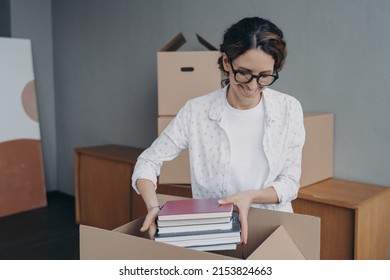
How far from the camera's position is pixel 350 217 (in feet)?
6.66

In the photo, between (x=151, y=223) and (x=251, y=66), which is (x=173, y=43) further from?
(x=151, y=223)

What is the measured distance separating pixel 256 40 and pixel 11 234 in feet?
9.46

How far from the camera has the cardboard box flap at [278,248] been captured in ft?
2.67

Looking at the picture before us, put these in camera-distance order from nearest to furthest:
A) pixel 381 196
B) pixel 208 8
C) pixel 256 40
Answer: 1. pixel 256 40
2. pixel 381 196
3. pixel 208 8

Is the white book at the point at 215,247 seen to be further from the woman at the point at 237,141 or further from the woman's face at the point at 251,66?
the woman's face at the point at 251,66

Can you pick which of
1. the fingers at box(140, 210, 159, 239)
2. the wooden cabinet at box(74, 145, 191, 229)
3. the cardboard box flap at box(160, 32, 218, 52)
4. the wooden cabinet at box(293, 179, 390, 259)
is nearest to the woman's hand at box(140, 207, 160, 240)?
the fingers at box(140, 210, 159, 239)

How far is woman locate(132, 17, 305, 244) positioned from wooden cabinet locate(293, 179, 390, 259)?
29.5 inches

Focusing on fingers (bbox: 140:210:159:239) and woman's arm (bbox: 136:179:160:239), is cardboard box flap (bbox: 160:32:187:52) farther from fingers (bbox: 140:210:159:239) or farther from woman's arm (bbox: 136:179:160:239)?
fingers (bbox: 140:210:159:239)

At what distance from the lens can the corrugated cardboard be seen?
88.7 inches

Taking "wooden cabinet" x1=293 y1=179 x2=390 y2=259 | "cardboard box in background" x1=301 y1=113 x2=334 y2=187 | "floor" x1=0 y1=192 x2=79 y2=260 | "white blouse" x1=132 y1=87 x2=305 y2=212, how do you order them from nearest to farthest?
"white blouse" x1=132 y1=87 x2=305 y2=212, "wooden cabinet" x1=293 y1=179 x2=390 y2=259, "cardboard box in background" x1=301 y1=113 x2=334 y2=187, "floor" x1=0 y1=192 x2=79 y2=260

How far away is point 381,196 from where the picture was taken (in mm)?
2178

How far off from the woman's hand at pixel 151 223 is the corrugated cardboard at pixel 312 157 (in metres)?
1.32

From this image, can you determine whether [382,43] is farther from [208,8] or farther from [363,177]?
[208,8]

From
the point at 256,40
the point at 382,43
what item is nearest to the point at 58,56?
the point at 382,43
